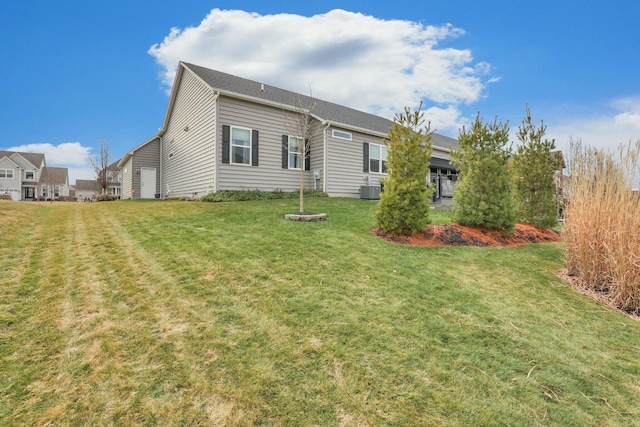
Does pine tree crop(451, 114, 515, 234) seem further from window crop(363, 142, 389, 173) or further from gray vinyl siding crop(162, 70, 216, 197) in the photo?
gray vinyl siding crop(162, 70, 216, 197)

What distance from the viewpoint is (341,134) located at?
14125 mm

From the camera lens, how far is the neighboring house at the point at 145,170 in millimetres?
17000

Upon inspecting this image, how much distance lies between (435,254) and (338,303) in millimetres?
2858

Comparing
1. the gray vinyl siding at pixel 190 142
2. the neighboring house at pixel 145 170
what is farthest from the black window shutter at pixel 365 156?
the neighboring house at pixel 145 170

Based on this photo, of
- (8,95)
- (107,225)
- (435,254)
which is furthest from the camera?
(8,95)

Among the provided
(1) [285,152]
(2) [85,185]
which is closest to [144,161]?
(1) [285,152]

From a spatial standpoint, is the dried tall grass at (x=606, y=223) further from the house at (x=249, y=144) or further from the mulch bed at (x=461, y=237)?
the house at (x=249, y=144)

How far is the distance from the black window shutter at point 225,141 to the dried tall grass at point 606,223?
10.5 meters

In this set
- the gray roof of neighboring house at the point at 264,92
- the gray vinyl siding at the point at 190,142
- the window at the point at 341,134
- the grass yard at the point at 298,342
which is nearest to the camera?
the grass yard at the point at 298,342

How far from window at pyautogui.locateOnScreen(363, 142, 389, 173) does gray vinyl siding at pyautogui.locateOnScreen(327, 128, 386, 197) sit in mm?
247

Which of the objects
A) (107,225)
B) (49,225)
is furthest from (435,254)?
(49,225)

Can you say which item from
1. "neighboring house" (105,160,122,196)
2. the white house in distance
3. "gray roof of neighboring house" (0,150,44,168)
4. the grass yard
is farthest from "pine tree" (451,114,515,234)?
"gray roof of neighboring house" (0,150,44,168)

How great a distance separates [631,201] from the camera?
158 inches

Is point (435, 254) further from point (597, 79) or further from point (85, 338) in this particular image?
point (597, 79)
